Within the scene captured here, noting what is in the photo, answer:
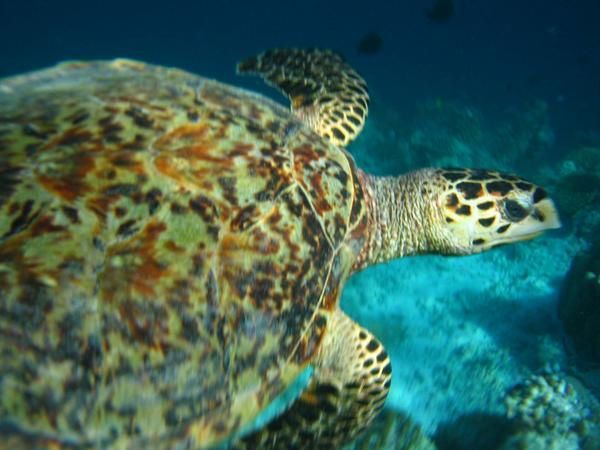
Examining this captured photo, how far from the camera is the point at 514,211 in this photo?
281cm

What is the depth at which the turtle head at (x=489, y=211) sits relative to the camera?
278 cm

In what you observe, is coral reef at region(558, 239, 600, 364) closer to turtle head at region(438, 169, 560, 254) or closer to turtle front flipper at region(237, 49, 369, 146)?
turtle head at region(438, 169, 560, 254)

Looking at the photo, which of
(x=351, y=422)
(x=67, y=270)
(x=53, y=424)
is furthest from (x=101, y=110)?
(x=351, y=422)

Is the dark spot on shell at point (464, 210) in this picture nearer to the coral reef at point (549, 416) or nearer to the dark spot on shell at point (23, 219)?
the dark spot on shell at point (23, 219)

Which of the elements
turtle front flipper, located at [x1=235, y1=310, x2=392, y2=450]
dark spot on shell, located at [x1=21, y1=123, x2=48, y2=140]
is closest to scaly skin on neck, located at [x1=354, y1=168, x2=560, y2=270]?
turtle front flipper, located at [x1=235, y1=310, x2=392, y2=450]

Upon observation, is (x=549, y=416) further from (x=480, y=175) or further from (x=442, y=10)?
(x=442, y=10)

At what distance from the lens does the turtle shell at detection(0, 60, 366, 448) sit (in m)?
1.41

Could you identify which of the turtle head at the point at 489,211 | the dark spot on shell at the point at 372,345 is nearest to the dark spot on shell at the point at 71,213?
the dark spot on shell at the point at 372,345

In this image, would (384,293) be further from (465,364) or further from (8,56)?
(8,56)

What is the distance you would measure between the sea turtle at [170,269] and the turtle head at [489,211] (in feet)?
2.84

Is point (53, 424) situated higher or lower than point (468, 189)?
lower

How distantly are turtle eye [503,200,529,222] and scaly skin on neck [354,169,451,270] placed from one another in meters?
0.44

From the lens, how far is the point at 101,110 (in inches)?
71.1

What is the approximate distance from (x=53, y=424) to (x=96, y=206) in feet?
2.66
